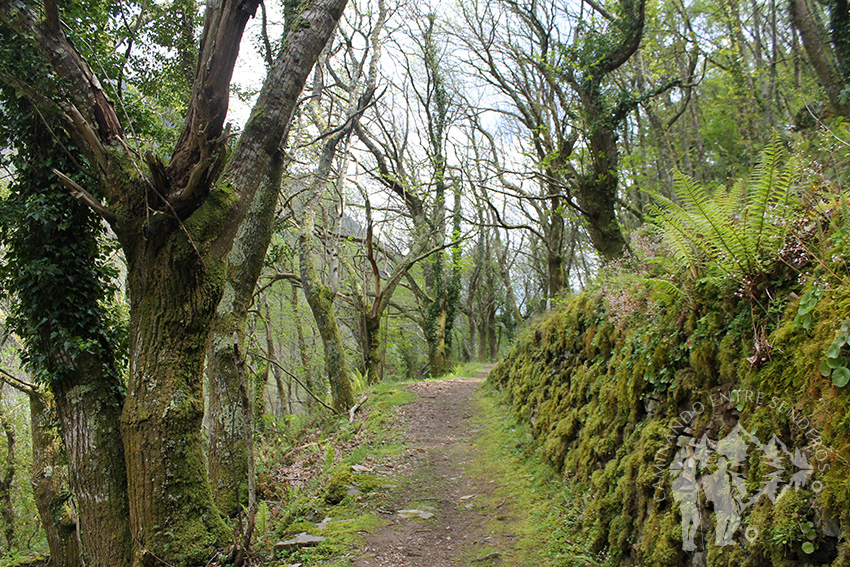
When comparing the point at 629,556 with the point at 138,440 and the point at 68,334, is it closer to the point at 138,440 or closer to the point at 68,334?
the point at 138,440

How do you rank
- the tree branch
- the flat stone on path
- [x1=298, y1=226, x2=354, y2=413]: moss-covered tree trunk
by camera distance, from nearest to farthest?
1. the tree branch
2. the flat stone on path
3. [x1=298, y1=226, x2=354, y2=413]: moss-covered tree trunk

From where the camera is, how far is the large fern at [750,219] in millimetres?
2805

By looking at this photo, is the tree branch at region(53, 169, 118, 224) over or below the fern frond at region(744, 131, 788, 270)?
over

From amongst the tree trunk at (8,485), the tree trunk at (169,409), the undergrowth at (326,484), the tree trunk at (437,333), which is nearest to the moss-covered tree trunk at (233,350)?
the undergrowth at (326,484)

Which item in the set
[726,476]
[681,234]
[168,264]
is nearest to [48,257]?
[168,264]

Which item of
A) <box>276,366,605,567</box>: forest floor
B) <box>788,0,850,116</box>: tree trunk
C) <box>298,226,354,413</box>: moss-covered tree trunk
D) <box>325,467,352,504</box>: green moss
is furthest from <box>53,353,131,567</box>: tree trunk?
<box>788,0,850,116</box>: tree trunk

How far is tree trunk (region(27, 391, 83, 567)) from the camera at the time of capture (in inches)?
266

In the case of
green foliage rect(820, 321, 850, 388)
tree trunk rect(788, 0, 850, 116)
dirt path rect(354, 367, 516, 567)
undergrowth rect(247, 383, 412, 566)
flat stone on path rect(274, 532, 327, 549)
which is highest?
tree trunk rect(788, 0, 850, 116)

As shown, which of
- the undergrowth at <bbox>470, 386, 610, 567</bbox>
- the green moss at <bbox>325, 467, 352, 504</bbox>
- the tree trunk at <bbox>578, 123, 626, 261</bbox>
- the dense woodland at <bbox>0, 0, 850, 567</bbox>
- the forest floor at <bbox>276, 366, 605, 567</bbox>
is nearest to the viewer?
the dense woodland at <bbox>0, 0, 850, 567</bbox>

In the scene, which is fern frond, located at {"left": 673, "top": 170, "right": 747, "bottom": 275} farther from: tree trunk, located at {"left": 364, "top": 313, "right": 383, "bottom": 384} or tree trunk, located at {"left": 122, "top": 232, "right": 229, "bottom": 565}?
tree trunk, located at {"left": 364, "top": 313, "right": 383, "bottom": 384}

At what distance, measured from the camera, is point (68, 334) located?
425cm

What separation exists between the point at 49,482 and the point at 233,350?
501 cm

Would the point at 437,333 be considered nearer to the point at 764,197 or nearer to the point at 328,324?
the point at 328,324

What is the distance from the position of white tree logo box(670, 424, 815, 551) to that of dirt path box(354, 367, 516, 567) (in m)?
1.75
